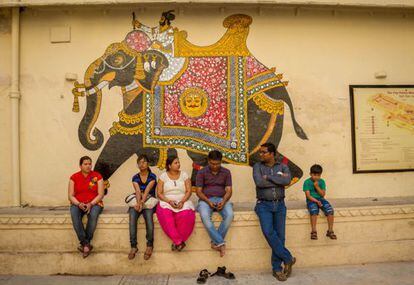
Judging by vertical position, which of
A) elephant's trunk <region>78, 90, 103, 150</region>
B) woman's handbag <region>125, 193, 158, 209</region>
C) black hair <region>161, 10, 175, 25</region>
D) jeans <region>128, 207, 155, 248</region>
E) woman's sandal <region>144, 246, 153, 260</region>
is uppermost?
black hair <region>161, 10, 175, 25</region>

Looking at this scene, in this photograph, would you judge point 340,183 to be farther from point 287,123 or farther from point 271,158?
point 271,158

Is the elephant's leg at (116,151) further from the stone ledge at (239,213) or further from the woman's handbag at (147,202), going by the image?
the woman's handbag at (147,202)

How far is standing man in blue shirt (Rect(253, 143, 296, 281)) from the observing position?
459 cm

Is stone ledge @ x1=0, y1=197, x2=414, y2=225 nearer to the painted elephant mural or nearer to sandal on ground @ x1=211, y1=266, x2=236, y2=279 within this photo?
sandal on ground @ x1=211, y1=266, x2=236, y2=279

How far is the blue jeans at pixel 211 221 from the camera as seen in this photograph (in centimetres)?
474

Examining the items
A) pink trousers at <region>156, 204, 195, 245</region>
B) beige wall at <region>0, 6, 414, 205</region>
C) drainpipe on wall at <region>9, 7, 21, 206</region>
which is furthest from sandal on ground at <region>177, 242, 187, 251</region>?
drainpipe on wall at <region>9, 7, 21, 206</region>

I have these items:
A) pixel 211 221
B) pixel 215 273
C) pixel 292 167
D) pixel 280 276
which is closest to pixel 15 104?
pixel 211 221

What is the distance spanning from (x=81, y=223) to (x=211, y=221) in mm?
1699

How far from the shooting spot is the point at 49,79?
5.95 metres

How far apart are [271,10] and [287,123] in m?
1.90

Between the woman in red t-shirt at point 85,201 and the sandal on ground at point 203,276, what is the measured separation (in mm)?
1491

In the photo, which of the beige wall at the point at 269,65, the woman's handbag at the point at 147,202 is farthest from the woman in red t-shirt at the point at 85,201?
the beige wall at the point at 269,65

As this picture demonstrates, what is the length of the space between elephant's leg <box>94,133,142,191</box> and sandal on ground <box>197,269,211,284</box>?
225 centimetres

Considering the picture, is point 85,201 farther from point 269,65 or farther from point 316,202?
point 269,65
